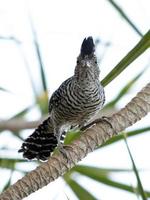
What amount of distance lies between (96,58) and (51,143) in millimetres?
690

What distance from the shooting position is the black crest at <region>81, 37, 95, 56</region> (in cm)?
211

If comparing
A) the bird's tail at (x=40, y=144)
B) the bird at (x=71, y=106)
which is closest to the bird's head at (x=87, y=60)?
the bird at (x=71, y=106)

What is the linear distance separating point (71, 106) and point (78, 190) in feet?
2.41

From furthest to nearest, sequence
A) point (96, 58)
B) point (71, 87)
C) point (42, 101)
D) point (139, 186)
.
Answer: point (71, 87) < point (96, 58) < point (42, 101) < point (139, 186)

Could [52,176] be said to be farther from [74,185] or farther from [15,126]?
[74,185]

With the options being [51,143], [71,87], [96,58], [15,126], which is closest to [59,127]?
[51,143]

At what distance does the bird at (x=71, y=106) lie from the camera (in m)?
2.47

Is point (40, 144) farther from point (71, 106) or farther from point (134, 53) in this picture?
point (134, 53)

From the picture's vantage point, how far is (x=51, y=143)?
2.83 meters

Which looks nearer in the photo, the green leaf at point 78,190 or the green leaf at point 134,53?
the green leaf at point 134,53

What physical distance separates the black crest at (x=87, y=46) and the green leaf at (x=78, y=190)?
0.54m

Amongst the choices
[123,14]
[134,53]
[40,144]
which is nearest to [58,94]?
[40,144]

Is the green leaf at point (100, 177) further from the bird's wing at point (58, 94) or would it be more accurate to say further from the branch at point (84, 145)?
the bird's wing at point (58, 94)

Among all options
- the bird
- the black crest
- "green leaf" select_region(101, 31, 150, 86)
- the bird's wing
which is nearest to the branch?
"green leaf" select_region(101, 31, 150, 86)
